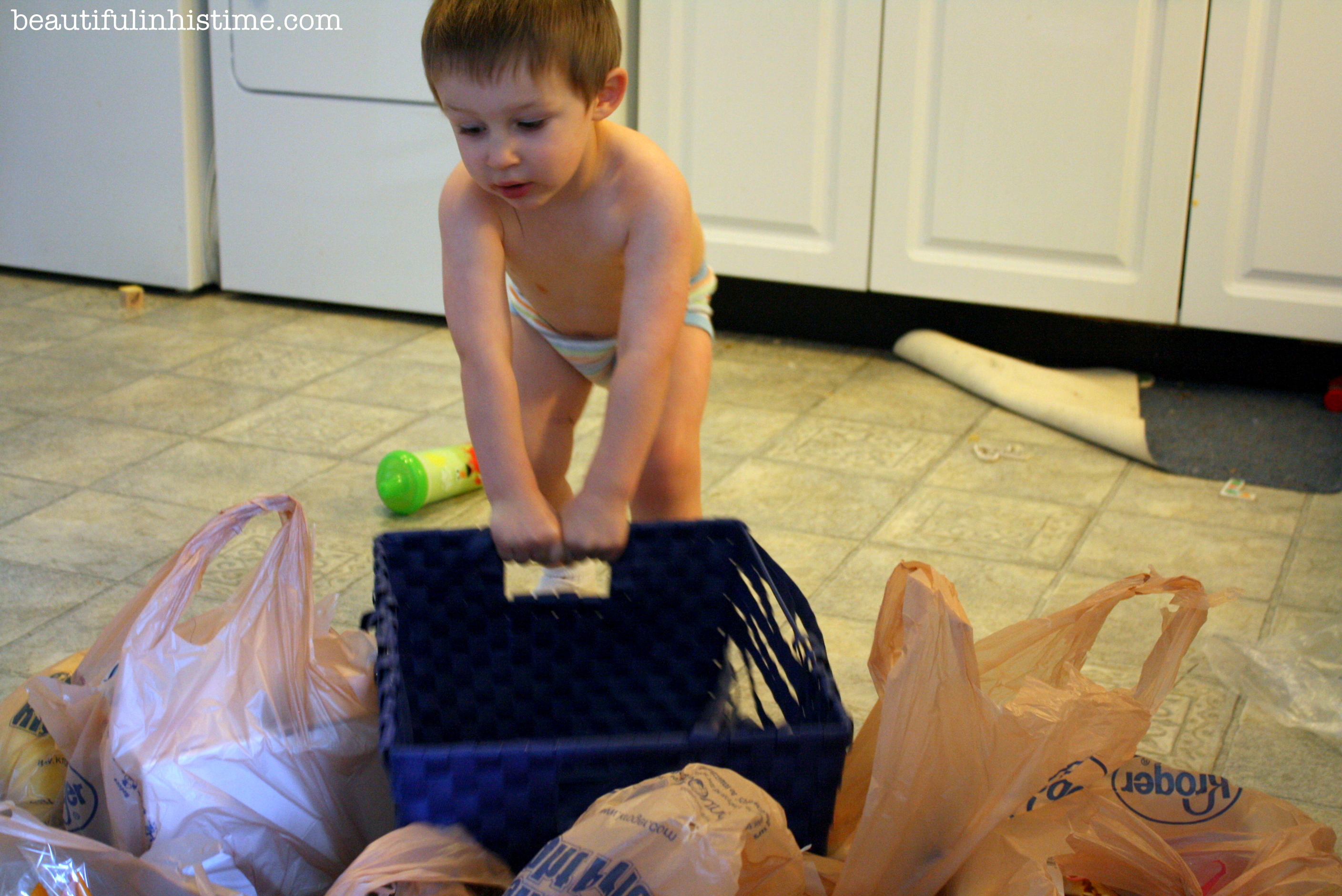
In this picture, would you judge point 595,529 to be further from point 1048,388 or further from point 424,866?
point 1048,388

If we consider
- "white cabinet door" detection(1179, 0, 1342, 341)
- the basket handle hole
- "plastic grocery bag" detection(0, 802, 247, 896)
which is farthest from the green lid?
"white cabinet door" detection(1179, 0, 1342, 341)

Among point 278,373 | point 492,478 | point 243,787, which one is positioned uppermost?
point 492,478

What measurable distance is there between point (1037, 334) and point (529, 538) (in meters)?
1.56

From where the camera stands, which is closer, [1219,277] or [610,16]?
[610,16]

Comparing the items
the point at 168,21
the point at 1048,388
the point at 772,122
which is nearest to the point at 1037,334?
the point at 1048,388

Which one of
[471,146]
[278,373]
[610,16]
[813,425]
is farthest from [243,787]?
[278,373]

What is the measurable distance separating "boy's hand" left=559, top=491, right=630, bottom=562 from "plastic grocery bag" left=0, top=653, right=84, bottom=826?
0.35m

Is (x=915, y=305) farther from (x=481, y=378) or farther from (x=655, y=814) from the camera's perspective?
(x=655, y=814)

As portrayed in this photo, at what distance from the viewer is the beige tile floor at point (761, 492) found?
49.1 inches

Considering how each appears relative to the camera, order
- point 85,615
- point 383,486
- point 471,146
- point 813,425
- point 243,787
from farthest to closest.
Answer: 1. point 813,425
2. point 383,486
3. point 85,615
4. point 471,146
5. point 243,787

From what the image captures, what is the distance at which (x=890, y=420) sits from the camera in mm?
1914

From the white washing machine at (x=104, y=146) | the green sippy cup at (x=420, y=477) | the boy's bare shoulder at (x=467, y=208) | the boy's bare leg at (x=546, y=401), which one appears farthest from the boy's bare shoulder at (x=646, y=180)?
the white washing machine at (x=104, y=146)

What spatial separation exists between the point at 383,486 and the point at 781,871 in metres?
0.95

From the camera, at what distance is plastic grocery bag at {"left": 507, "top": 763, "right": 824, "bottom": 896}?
61 centimetres
